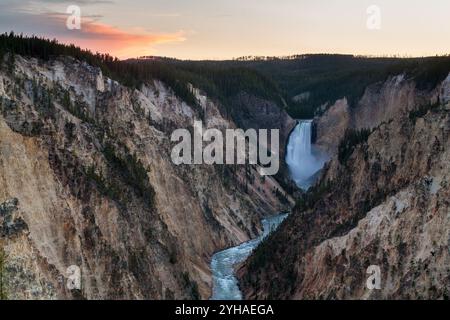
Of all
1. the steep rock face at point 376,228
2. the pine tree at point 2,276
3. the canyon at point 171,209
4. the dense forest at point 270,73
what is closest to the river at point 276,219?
the canyon at point 171,209

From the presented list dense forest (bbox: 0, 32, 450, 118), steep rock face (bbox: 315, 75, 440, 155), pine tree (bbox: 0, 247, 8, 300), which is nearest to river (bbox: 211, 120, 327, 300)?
steep rock face (bbox: 315, 75, 440, 155)

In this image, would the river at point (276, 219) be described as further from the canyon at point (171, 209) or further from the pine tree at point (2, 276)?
the pine tree at point (2, 276)

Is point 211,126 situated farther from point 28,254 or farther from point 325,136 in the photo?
point 28,254

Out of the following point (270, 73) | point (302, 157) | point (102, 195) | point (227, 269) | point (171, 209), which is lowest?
point (227, 269)

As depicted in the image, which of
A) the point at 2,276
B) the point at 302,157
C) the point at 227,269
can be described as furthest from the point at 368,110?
the point at 2,276

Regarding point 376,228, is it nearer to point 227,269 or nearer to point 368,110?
point 227,269

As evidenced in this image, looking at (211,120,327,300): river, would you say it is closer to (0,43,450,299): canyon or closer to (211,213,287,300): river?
(211,213,287,300): river
